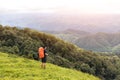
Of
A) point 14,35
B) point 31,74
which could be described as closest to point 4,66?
point 31,74

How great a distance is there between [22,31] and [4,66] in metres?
73.3

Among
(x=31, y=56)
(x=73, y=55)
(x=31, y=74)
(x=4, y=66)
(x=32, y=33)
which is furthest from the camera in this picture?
(x=32, y=33)

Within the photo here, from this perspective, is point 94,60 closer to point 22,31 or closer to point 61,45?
point 61,45

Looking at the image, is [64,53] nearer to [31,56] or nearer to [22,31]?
[22,31]

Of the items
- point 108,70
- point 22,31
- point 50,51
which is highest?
point 22,31

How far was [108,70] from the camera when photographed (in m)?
102

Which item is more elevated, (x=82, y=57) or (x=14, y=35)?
(x=14, y=35)

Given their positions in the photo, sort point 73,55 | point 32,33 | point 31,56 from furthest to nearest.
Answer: point 32,33 → point 73,55 → point 31,56

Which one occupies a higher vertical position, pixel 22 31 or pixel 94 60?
pixel 22 31

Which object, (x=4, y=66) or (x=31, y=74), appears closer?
(x=31, y=74)

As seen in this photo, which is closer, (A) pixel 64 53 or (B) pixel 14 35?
(B) pixel 14 35

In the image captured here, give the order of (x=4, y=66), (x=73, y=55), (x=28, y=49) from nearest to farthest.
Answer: (x=4, y=66) → (x=28, y=49) → (x=73, y=55)

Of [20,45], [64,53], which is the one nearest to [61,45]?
[64,53]

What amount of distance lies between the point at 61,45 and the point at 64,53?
450 cm
